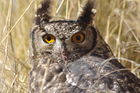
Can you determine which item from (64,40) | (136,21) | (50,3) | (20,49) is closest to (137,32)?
(136,21)

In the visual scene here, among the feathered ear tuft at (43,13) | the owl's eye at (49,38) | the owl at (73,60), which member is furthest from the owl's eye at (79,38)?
the feathered ear tuft at (43,13)

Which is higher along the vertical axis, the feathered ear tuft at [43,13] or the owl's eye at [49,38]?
the feathered ear tuft at [43,13]

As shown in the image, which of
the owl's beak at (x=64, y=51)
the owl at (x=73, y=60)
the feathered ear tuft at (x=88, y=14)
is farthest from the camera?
the feathered ear tuft at (x=88, y=14)

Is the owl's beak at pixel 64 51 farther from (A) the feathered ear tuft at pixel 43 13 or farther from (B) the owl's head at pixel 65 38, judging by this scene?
(A) the feathered ear tuft at pixel 43 13

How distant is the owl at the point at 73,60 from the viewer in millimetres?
2451

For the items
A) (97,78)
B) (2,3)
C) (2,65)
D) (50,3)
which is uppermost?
(2,3)

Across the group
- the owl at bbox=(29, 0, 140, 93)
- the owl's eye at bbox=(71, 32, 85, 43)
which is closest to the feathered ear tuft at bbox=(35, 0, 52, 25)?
the owl at bbox=(29, 0, 140, 93)

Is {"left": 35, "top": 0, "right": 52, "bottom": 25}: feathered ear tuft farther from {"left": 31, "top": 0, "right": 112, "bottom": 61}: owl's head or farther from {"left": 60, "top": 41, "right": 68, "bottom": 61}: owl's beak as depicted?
{"left": 60, "top": 41, "right": 68, "bottom": 61}: owl's beak

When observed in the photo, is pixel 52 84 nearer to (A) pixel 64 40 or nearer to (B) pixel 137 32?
(A) pixel 64 40

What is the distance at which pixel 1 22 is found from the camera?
13.1ft

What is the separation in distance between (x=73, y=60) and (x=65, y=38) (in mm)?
136

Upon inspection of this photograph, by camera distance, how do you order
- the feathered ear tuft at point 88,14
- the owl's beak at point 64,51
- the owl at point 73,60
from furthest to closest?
the feathered ear tuft at point 88,14 → the owl's beak at point 64,51 → the owl at point 73,60

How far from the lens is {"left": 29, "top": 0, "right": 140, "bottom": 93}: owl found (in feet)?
8.04

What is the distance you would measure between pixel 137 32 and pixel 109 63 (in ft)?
5.20
